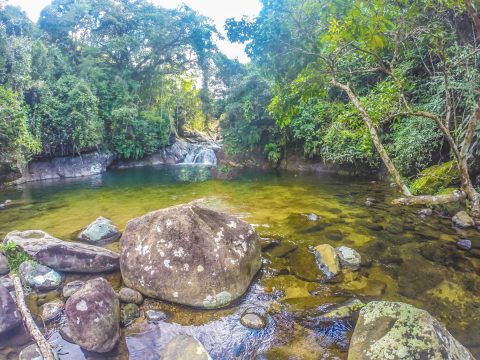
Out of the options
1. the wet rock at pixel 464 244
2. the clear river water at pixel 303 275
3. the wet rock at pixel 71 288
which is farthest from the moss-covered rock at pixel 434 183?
the wet rock at pixel 71 288

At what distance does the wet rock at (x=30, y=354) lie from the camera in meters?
2.64

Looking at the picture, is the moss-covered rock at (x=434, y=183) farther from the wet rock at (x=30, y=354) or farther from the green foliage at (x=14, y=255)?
the green foliage at (x=14, y=255)

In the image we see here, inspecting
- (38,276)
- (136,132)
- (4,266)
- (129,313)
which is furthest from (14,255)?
(136,132)

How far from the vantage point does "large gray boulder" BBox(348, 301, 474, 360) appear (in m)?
2.33

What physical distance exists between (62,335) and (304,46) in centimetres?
447

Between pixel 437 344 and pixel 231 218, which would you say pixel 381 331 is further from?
pixel 231 218

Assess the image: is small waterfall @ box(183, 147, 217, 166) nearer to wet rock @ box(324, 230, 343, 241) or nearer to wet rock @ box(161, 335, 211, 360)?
wet rock @ box(324, 230, 343, 241)

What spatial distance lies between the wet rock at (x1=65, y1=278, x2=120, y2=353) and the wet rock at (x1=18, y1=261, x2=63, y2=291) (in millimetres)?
1143

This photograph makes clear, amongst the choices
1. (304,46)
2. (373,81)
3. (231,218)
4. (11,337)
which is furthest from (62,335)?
(373,81)

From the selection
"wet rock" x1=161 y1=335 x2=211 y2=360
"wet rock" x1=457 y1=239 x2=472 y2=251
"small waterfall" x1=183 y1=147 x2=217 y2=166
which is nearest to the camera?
"wet rock" x1=161 y1=335 x2=211 y2=360

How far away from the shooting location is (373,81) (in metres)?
12.0

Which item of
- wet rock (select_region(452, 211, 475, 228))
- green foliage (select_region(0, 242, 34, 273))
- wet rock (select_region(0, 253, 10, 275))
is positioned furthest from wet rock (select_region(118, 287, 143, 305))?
wet rock (select_region(452, 211, 475, 228))

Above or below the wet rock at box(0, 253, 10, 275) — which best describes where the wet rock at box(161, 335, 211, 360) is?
below

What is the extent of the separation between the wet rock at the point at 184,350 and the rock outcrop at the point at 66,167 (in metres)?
15.8
